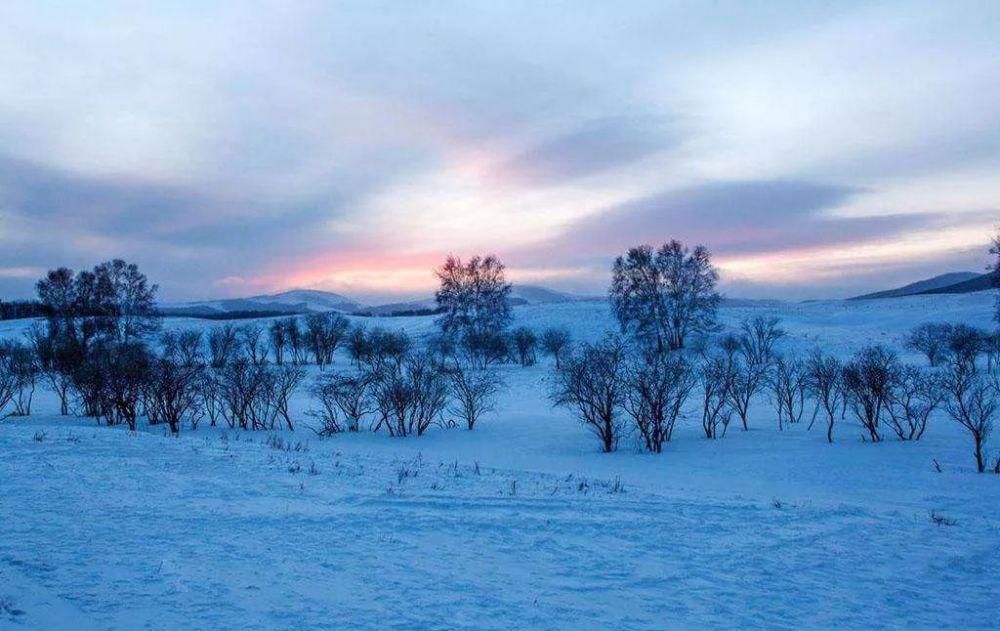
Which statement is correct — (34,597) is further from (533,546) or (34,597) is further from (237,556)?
(533,546)

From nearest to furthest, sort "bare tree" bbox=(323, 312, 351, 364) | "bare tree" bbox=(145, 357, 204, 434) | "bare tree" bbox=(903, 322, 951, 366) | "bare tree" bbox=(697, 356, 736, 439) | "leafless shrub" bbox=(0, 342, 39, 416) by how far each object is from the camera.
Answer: "bare tree" bbox=(697, 356, 736, 439), "bare tree" bbox=(145, 357, 204, 434), "leafless shrub" bbox=(0, 342, 39, 416), "bare tree" bbox=(903, 322, 951, 366), "bare tree" bbox=(323, 312, 351, 364)

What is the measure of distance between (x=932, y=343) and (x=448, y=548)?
45.7m

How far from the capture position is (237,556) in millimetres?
7117

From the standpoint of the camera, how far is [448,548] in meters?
7.74

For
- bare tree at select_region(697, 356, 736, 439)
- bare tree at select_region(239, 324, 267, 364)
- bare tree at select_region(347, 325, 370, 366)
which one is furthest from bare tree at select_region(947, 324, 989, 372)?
bare tree at select_region(239, 324, 267, 364)

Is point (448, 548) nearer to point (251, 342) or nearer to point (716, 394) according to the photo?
point (716, 394)

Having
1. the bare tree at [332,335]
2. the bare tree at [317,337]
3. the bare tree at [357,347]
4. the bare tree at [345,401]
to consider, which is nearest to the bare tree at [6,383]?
the bare tree at [345,401]

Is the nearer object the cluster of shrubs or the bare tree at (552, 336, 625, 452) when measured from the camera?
the cluster of shrubs

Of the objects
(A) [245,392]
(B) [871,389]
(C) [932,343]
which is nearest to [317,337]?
(A) [245,392]

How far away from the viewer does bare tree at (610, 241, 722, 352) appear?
1991 inches

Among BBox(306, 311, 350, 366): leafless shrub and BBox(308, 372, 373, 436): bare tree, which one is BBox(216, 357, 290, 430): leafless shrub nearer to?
BBox(308, 372, 373, 436): bare tree

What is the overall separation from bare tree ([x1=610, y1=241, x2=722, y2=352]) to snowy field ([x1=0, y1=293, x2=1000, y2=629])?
116 feet

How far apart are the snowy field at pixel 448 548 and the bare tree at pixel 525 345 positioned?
39.0 metres

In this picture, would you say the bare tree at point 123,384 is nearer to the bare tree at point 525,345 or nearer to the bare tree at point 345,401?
the bare tree at point 345,401
